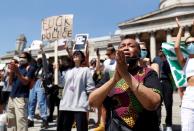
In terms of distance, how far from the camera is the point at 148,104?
311 cm

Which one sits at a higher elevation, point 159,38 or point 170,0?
point 170,0

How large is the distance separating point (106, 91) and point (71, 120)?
351cm

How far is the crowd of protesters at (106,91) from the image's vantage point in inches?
128

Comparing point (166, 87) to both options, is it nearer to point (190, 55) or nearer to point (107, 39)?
point (190, 55)

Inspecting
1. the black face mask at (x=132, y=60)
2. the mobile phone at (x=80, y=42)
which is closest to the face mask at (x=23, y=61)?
the mobile phone at (x=80, y=42)

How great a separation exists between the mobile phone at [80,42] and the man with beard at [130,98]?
14.1 feet

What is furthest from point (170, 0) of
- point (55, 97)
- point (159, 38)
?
point (55, 97)

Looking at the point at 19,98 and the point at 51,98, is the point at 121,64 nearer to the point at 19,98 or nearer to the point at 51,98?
the point at 19,98

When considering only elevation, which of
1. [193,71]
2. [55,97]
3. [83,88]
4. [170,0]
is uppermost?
[170,0]

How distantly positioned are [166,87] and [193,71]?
4.00m

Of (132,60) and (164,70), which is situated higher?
(132,60)

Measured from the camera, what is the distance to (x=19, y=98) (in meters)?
7.59

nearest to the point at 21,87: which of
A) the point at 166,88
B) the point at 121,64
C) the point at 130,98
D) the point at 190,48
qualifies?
the point at 166,88

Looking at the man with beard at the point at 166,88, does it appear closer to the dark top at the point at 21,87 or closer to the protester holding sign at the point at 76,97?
the protester holding sign at the point at 76,97
